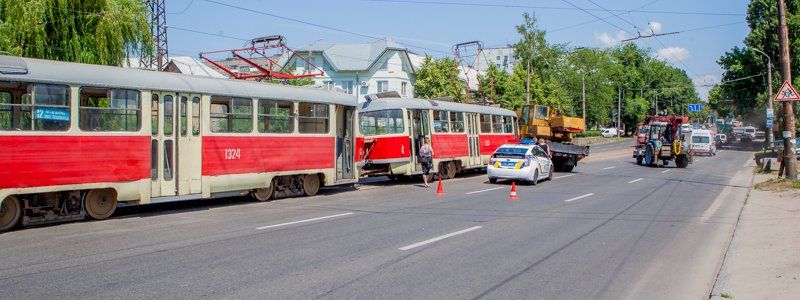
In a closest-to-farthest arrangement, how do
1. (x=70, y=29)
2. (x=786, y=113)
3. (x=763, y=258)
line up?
(x=763, y=258) < (x=70, y=29) < (x=786, y=113)

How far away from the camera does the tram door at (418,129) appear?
73.0ft

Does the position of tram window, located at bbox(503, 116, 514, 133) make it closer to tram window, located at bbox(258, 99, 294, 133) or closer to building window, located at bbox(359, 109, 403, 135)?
building window, located at bbox(359, 109, 403, 135)

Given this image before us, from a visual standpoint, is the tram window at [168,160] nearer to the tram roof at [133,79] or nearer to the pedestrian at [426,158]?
the tram roof at [133,79]

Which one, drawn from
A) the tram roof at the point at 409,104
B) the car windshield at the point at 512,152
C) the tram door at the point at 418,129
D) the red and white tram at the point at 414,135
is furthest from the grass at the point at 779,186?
the tram door at the point at 418,129

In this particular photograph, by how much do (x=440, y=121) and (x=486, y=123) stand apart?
476cm

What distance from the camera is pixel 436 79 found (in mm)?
60625

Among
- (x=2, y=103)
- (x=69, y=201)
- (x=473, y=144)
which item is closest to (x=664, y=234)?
(x=69, y=201)

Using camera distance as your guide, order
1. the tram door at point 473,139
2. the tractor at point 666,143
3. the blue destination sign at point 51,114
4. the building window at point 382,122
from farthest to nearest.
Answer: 1. the tractor at point 666,143
2. the tram door at point 473,139
3. the building window at point 382,122
4. the blue destination sign at point 51,114

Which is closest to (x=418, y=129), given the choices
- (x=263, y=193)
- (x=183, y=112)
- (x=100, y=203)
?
(x=263, y=193)

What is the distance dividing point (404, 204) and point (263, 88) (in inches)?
184

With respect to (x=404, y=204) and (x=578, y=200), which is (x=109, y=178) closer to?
(x=404, y=204)

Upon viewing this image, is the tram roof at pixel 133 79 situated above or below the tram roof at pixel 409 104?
below

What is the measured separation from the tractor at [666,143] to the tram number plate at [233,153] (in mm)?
27135

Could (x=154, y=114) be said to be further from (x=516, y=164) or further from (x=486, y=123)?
(x=486, y=123)
